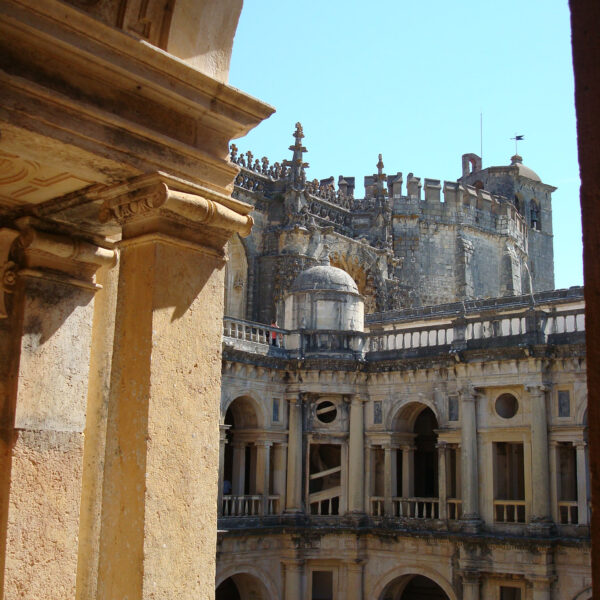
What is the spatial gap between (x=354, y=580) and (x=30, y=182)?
70.1 feet

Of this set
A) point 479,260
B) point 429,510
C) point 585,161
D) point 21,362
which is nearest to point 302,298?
point 429,510

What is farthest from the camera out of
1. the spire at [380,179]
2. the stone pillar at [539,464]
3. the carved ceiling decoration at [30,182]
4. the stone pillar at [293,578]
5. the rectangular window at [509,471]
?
the spire at [380,179]

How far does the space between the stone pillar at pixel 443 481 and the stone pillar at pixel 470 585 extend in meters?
1.80

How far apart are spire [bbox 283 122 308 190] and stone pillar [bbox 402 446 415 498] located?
1016 cm

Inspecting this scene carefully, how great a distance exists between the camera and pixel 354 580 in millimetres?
25109

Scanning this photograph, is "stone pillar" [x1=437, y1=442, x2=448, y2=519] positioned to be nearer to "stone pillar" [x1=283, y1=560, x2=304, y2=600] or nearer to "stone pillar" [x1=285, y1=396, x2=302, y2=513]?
"stone pillar" [x1=285, y1=396, x2=302, y2=513]

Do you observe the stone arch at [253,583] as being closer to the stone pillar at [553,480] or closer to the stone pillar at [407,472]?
the stone pillar at [407,472]

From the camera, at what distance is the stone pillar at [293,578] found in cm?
2462

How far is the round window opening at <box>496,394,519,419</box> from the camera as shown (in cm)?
2412

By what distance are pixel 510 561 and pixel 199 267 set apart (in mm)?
19461

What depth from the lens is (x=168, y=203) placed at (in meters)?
5.21

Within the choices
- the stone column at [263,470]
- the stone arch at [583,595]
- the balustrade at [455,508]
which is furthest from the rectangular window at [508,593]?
the stone column at [263,470]

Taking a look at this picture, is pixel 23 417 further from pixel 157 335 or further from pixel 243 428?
pixel 243 428

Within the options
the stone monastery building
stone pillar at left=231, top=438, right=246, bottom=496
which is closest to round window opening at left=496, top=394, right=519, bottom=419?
the stone monastery building
